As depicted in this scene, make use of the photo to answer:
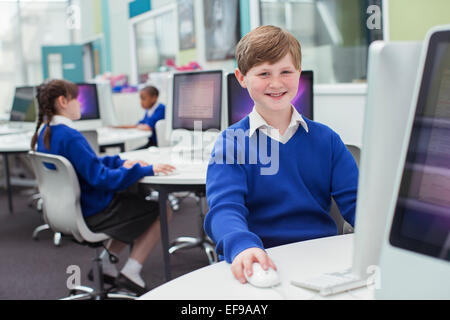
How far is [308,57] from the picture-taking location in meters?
4.07

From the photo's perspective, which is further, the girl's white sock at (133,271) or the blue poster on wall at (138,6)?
the blue poster on wall at (138,6)

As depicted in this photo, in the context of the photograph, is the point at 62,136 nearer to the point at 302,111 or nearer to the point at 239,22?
the point at 302,111

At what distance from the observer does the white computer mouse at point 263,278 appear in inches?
30.1

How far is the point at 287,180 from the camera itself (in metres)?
1.14

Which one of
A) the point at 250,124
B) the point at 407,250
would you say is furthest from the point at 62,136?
the point at 407,250

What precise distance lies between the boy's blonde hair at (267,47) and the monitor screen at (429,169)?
1.92 ft

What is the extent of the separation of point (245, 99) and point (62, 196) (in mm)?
896

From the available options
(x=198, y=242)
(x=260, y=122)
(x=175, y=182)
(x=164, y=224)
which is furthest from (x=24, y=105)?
(x=260, y=122)

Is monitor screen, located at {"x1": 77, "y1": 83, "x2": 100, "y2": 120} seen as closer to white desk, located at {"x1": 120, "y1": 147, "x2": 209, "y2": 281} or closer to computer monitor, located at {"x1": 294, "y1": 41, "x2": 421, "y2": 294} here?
white desk, located at {"x1": 120, "y1": 147, "x2": 209, "y2": 281}

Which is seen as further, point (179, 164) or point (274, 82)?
point (179, 164)

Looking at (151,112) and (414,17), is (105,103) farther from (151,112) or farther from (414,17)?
(414,17)

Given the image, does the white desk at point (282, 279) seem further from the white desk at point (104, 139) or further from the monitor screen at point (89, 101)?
the monitor screen at point (89, 101)

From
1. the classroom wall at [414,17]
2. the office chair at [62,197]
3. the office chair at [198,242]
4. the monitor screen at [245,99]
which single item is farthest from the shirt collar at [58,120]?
the classroom wall at [414,17]

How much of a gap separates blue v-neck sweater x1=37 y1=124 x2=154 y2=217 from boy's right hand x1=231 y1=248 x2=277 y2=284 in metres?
1.27
